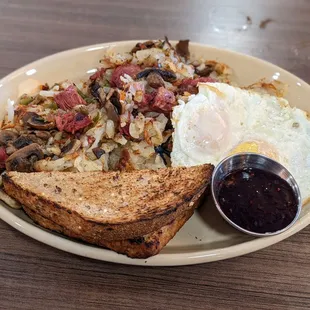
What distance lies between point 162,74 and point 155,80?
140mm

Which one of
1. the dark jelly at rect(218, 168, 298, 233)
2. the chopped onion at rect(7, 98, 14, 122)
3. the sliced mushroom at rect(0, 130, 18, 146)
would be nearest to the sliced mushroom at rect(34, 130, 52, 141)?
the sliced mushroom at rect(0, 130, 18, 146)

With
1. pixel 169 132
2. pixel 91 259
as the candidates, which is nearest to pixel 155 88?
pixel 169 132

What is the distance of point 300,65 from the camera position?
4.15 meters

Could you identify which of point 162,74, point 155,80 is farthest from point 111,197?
point 162,74

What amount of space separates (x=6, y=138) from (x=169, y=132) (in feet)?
3.59

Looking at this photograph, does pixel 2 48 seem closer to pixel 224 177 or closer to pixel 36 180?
pixel 36 180

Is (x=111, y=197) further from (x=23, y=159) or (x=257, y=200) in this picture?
(x=257, y=200)

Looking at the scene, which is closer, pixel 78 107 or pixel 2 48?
pixel 78 107

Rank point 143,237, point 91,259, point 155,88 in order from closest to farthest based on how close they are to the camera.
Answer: point 143,237 → point 91,259 → point 155,88

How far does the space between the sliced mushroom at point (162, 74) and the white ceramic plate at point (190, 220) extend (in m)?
0.58

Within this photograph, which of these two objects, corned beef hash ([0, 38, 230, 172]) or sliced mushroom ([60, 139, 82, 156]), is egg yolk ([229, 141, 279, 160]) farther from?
sliced mushroom ([60, 139, 82, 156])

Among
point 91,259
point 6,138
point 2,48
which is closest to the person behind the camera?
point 91,259

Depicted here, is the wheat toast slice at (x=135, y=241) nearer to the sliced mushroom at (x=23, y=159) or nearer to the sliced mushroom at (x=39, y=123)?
the sliced mushroom at (x=23, y=159)

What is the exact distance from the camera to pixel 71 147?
281 centimetres
